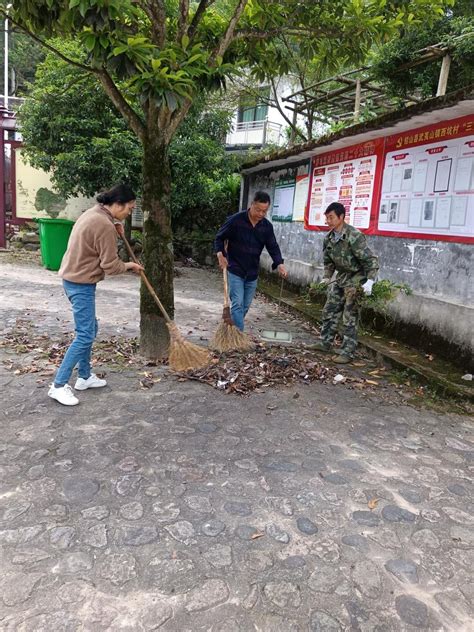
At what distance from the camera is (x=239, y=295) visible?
543 cm

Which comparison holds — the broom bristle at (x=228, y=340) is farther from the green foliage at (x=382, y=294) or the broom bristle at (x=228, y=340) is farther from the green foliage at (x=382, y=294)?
the green foliage at (x=382, y=294)

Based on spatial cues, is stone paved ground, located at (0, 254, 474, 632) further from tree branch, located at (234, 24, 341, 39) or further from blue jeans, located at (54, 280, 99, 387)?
tree branch, located at (234, 24, 341, 39)

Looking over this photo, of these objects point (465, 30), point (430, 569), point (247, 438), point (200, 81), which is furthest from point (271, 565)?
point (465, 30)

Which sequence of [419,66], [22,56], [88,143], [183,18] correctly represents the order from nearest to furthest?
[183,18] < [419,66] < [88,143] < [22,56]

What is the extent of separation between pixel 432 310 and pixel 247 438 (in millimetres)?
3144

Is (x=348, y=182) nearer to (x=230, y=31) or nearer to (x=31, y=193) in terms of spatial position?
(x=230, y=31)

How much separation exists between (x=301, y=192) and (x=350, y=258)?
446cm

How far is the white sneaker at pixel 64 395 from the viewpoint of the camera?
3895mm

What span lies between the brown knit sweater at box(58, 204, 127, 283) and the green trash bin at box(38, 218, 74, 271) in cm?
763

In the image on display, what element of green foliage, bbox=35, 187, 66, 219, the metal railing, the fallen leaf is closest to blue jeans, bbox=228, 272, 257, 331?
the fallen leaf

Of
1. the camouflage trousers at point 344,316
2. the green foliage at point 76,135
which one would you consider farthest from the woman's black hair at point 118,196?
the green foliage at point 76,135

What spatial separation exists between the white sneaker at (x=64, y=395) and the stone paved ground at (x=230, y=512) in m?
0.08

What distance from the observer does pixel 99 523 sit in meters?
2.52

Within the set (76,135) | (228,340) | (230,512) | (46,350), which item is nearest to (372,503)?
(230,512)
